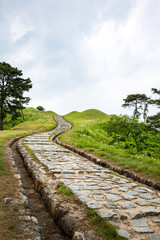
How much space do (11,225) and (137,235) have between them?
6.01ft

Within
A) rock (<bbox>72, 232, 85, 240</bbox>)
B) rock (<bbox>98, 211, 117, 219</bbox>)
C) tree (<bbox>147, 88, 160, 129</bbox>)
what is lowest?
rock (<bbox>72, 232, 85, 240</bbox>)

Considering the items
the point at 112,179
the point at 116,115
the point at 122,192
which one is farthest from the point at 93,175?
the point at 116,115

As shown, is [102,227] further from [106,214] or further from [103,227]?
[106,214]

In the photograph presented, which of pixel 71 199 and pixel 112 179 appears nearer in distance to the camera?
pixel 71 199

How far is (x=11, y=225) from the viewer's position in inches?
97.1

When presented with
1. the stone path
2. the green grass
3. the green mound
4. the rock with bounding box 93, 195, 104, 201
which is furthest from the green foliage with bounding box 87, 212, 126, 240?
the green mound

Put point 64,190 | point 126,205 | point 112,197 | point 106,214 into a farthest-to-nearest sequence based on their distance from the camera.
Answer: point 64,190 → point 112,197 → point 126,205 → point 106,214

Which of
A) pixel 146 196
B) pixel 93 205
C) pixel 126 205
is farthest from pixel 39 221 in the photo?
pixel 146 196

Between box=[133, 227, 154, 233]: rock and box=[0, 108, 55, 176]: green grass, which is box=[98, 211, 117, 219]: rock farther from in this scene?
box=[0, 108, 55, 176]: green grass

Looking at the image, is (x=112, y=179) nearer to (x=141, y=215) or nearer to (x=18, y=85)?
(x=141, y=215)

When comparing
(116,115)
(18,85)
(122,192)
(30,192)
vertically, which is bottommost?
(30,192)

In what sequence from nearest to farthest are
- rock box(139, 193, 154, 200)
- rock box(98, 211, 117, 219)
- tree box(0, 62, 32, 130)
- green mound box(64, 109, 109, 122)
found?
rock box(98, 211, 117, 219), rock box(139, 193, 154, 200), tree box(0, 62, 32, 130), green mound box(64, 109, 109, 122)

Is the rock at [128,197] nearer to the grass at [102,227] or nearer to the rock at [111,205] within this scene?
the rock at [111,205]

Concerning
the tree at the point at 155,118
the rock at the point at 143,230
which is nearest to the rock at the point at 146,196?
the rock at the point at 143,230
